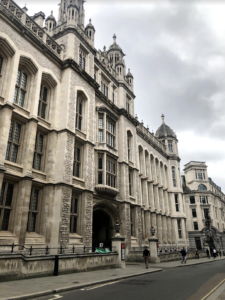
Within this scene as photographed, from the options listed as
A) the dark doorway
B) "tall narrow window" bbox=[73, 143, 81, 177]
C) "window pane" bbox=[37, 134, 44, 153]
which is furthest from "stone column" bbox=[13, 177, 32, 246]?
the dark doorway

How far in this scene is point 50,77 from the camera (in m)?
19.4

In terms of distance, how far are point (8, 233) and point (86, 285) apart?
248 inches

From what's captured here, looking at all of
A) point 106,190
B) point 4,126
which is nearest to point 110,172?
point 106,190

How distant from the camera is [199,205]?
208ft

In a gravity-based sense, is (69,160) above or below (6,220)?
above

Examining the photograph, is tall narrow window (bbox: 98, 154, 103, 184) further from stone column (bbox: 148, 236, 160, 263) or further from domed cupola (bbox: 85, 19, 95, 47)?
domed cupola (bbox: 85, 19, 95, 47)

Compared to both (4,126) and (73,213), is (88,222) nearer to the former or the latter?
(73,213)

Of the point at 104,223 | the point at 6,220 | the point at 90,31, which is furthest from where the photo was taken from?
the point at 90,31

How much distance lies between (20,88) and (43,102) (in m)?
2.31

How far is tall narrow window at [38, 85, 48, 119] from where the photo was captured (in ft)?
60.6

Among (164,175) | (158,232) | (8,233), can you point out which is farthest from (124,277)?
(164,175)

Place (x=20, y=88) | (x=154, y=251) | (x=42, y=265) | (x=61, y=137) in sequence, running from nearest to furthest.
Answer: (x=42, y=265)
(x=20, y=88)
(x=61, y=137)
(x=154, y=251)

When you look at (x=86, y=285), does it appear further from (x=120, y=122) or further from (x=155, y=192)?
(x=155, y=192)

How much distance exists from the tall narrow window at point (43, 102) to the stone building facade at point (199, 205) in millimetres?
54250
